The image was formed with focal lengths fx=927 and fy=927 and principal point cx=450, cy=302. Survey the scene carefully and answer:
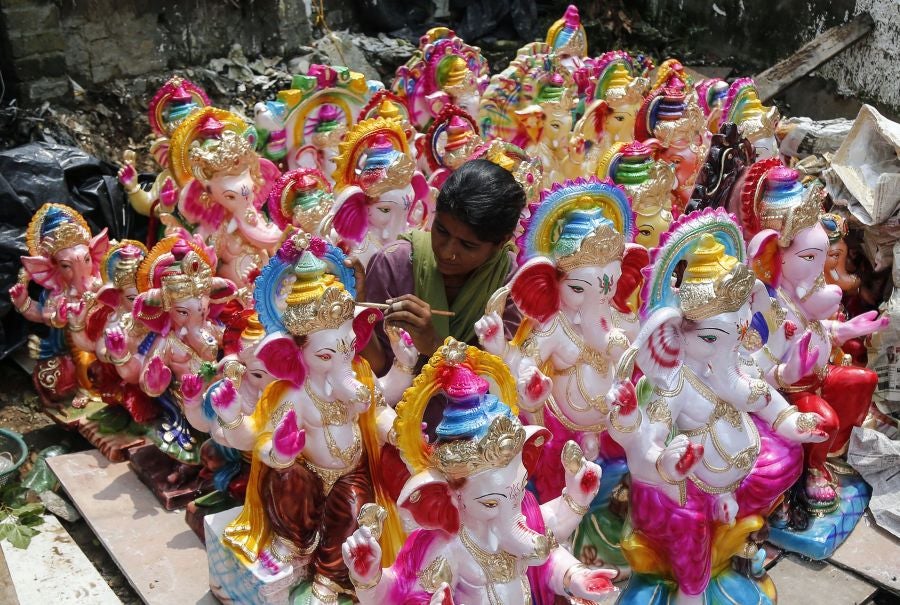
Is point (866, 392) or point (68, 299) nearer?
point (866, 392)

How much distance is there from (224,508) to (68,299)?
120 cm

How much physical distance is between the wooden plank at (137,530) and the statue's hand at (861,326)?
2.30m

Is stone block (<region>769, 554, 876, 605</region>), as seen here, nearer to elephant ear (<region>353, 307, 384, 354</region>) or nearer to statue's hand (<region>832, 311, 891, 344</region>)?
statue's hand (<region>832, 311, 891, 344</region>)

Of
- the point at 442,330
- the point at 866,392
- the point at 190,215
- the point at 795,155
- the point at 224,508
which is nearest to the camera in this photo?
the point at 442,330

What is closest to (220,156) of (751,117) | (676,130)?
(676,130)

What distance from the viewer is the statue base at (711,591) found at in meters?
2.50

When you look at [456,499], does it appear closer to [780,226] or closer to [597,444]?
[597,444]

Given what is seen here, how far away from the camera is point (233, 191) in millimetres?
3820

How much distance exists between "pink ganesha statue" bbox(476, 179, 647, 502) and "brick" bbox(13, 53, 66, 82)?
3698 millimetres

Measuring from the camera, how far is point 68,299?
3654 mm

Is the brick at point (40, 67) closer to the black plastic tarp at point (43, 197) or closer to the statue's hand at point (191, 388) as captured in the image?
the black plastic tarp at point (43, 197)

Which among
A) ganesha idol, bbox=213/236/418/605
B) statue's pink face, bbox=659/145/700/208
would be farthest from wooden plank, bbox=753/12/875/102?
ganesha idol, bbox=213/236/418/605

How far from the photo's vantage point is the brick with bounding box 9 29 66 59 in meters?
5.08

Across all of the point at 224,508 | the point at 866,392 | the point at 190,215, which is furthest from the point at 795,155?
the point at 224,508
